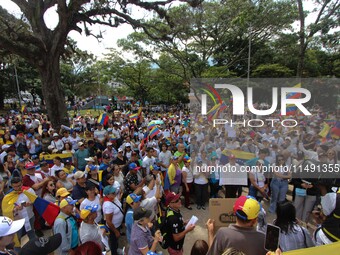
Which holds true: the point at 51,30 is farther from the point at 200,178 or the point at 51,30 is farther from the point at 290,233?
the point at 290,233

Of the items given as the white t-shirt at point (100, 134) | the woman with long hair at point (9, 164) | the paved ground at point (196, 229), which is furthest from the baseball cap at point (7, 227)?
the white t-shirt at point (100, 134)

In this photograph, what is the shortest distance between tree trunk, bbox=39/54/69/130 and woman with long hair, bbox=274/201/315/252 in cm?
1309

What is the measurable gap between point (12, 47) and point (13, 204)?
435 inches

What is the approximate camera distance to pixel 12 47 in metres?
12.2

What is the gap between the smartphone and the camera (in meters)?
2.15

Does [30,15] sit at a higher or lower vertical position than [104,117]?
higher

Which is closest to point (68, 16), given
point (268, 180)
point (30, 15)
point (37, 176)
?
point (30, 15)

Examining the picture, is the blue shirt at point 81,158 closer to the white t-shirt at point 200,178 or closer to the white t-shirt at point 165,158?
the white t-shirt at point 165,158

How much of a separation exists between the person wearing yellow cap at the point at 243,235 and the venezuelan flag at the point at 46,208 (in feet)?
8.35

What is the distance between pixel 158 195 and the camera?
490 cm

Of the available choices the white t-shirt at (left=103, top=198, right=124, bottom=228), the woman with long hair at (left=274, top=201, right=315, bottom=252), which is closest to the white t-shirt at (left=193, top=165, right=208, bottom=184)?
the white t-shirt at (left=103, top=198, right=124, bottom=228)

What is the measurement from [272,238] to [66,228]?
261 cm

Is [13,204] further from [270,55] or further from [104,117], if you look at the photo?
[270,55]

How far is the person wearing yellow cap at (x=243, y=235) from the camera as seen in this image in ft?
7.61
